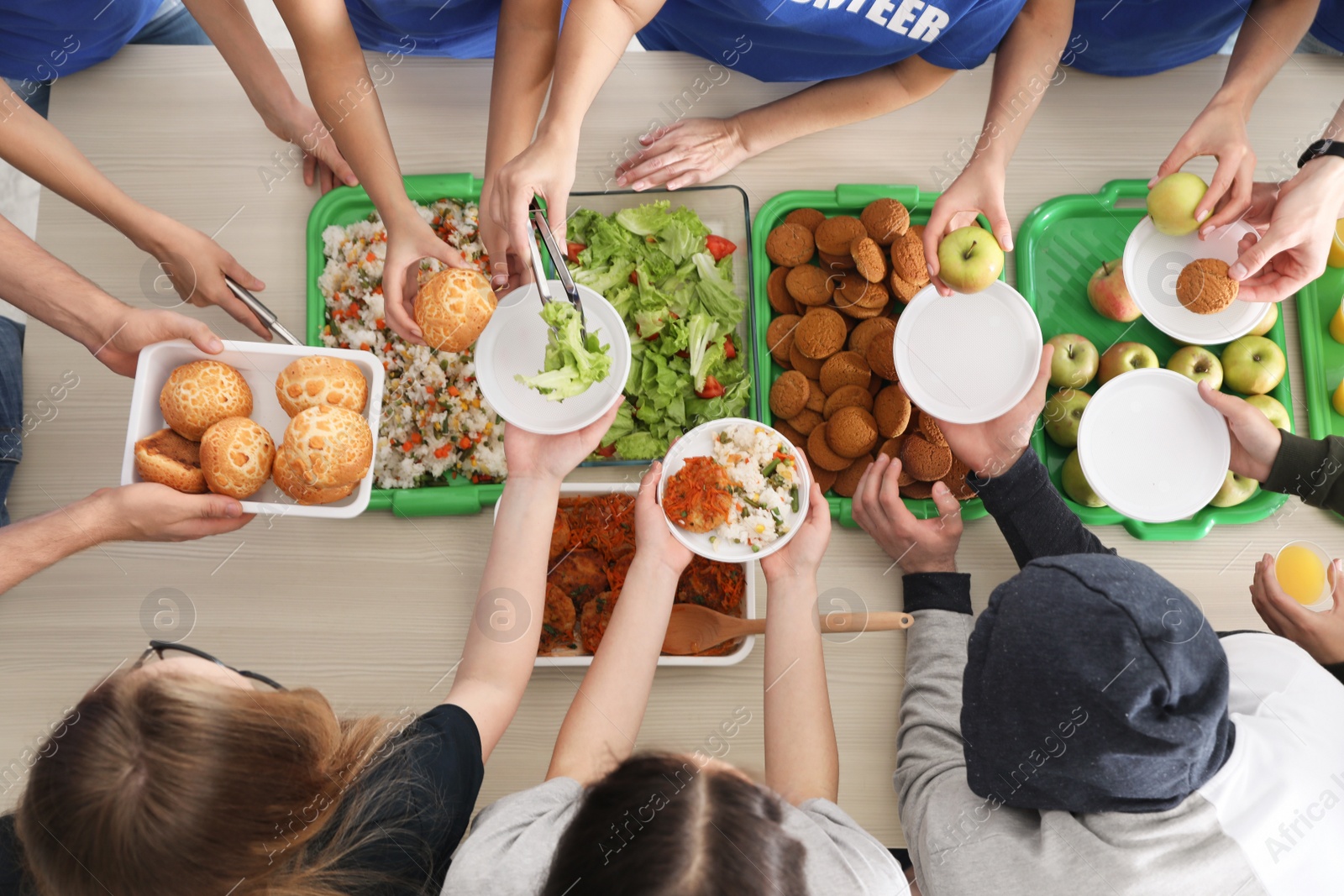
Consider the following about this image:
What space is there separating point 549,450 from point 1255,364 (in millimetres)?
1328

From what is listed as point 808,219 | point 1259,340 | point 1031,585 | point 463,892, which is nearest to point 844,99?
point 808,219

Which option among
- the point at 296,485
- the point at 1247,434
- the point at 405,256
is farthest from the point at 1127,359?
the point at 296,485

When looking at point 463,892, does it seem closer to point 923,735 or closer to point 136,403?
point 923,735

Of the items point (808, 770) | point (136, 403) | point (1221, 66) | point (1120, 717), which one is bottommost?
point (808, 770)

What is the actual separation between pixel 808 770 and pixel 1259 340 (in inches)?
46.2

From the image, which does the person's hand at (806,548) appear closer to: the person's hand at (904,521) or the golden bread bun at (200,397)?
the person's hand at (904,521)

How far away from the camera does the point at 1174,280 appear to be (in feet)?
4.35

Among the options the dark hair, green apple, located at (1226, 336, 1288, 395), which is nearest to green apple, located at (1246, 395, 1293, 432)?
green apple, located at (1226, 336, 1288, 395)

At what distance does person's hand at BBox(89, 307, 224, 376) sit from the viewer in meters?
1.08

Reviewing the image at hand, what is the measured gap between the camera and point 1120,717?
2.48ft

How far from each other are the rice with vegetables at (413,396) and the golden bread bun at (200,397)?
30 centimetres

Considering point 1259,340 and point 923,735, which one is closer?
point 923,735

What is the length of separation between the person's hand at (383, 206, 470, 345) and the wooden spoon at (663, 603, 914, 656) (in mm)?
674

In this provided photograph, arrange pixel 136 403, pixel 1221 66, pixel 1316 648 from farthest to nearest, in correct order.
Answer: pixel 1221 66 → pixel 1316 648 → pixel 136 403
